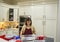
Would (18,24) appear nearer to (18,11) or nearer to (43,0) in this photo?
(18,11)

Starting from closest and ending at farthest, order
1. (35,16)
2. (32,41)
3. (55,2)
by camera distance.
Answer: (32,41) → (55,2) → (35,16)

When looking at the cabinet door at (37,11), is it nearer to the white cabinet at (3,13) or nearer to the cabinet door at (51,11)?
the cabinet door at (51,11)

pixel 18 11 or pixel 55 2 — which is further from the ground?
pixel 55 2

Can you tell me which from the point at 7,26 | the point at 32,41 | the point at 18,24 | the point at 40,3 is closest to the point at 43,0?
the point at 40,3

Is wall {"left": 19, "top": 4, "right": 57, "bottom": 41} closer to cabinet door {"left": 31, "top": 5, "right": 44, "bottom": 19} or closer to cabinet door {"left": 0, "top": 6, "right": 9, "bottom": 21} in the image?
cabinet door {"left": 31, "top": 5, "right": 44, "bottom": 19}

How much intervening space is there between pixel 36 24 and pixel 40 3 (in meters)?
0.76

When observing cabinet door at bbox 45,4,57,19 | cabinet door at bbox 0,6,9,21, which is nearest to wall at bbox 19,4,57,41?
cabinet door at bbox 45,4,57,19

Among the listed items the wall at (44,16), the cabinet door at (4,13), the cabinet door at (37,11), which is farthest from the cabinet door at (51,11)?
the cabinet door at (4,13)

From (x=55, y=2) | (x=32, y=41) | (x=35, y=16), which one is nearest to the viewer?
(x=32, y=41)

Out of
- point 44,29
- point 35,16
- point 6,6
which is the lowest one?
point 44,29

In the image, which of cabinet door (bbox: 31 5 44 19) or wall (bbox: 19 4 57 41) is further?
cabinet door (bbox: 31 5 44 19)

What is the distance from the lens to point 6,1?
427cm

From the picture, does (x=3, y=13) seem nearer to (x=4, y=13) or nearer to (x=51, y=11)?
(x=4, y=13)

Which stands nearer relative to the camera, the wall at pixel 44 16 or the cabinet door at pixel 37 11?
the wall at pixel 44 16
